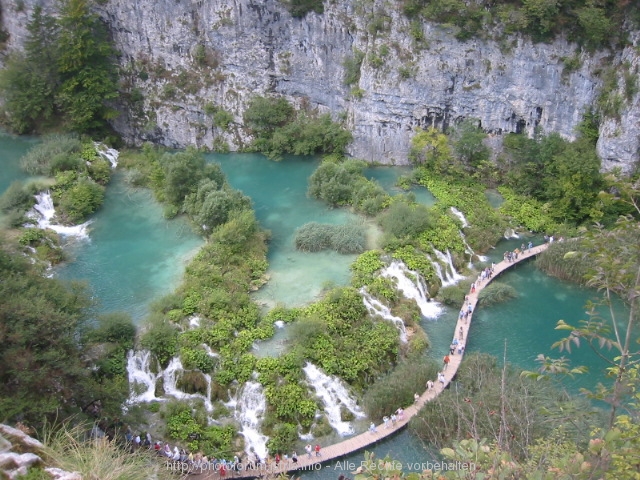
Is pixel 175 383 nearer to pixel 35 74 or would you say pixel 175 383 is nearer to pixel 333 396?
pixel 333 396

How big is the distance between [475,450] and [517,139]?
30712mm

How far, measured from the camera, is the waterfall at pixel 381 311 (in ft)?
84.4

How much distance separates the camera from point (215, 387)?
885 inches

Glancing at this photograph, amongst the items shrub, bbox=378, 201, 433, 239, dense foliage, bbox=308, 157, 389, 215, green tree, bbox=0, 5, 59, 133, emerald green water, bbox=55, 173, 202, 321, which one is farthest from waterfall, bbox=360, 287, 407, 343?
green tree, bbox=0, 5, 59, 133

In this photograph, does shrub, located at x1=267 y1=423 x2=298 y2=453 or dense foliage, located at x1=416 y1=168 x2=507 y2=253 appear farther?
dense foliage, located at x1=416 y1=168 x2=507 y2=253

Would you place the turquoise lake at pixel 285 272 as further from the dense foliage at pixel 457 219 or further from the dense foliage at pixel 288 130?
the dense foliage at pixel 288 130

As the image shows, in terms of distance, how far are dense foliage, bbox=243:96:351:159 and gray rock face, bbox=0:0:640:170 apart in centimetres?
80

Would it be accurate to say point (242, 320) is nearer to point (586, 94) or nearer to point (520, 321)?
point (520, 321)

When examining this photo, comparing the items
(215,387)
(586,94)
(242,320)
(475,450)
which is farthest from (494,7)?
(475,450)

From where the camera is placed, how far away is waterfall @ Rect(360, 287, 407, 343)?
25734 mm

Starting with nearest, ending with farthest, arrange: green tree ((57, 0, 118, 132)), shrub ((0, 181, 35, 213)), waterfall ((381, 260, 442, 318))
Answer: waterfall ((381, 260, 442, 318)) < shrub ((0, 181, 35, 213)) < green tree ((57, 0, 118, 132))

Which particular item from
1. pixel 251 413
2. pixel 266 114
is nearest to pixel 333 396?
pixel 251 413

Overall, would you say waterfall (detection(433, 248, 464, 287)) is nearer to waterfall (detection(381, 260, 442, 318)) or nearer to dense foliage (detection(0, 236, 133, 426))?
waterfall (detection(381, 260, 442, 318))

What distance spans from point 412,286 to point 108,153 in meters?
22.1
